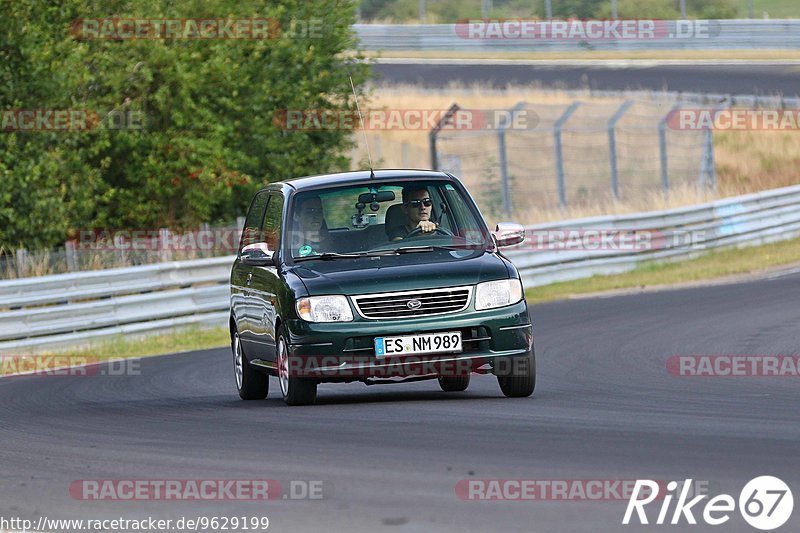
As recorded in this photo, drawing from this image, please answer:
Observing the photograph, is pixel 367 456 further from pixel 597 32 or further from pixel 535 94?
pixel 597 32

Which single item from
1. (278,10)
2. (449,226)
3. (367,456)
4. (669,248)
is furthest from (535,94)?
(367,456)

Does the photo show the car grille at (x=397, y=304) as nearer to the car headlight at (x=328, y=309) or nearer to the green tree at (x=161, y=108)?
the car headlight at (x=328, y=309)

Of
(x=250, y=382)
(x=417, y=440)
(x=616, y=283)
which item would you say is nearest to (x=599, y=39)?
(x=616, y=283)

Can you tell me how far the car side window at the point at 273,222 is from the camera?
12.0 m

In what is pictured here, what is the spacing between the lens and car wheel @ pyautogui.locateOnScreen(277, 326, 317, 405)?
11.0 metres

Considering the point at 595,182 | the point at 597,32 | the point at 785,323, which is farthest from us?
the point at 597,32

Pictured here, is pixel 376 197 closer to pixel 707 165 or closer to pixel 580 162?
pixel 707 165

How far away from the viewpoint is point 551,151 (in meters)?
42.0

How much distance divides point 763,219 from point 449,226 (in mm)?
17970

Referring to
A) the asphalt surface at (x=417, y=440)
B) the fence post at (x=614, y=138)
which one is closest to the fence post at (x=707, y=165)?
the fence post at (x=614, y=138)

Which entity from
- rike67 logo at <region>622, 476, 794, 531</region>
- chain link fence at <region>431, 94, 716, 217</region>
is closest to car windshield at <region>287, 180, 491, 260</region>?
rike67 logo at <region>622, 476, 794, 531</region>

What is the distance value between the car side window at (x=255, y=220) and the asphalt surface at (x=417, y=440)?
1337 mm

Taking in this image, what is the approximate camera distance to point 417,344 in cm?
1055

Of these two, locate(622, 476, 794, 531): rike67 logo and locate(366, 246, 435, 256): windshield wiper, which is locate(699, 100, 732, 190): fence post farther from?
locate(622, 476, 794, 531): rike67 logo
